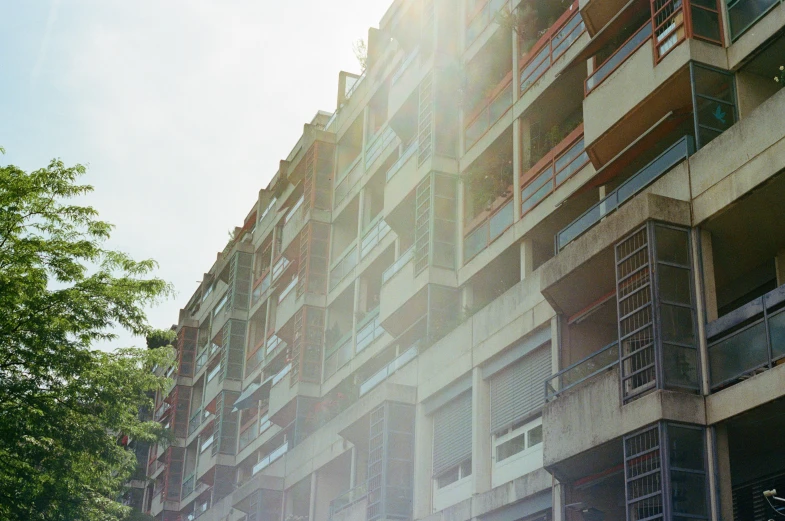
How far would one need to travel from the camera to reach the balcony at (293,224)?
41250mm

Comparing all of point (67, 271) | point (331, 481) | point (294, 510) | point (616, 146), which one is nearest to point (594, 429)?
point (616, 146)

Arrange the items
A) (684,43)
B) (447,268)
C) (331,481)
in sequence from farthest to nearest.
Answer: (331,481) → (447,268) → (684,43)

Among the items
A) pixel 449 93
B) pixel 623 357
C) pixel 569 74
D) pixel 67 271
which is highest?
pixel 449 93

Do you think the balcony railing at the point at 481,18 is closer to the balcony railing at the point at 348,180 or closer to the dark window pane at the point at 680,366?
the balcony railing at the point at 348,180

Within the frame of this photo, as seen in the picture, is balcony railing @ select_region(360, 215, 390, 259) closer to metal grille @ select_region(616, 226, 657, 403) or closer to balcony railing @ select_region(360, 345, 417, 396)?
balcony railing @ select_region(360, 345, 417, 396)

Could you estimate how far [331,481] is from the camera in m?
34.2

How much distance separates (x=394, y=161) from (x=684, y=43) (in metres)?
17.2

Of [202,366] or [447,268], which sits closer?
[447,268]

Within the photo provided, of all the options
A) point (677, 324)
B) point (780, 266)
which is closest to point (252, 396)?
point (780, 266)

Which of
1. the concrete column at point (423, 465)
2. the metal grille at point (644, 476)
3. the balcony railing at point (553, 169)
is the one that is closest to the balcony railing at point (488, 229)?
the balcony railing at point (553, 169)

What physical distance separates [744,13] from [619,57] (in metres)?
2.98

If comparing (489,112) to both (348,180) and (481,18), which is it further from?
(348,180)

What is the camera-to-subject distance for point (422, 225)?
29250 mm

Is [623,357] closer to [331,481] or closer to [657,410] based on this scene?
[657,410]
